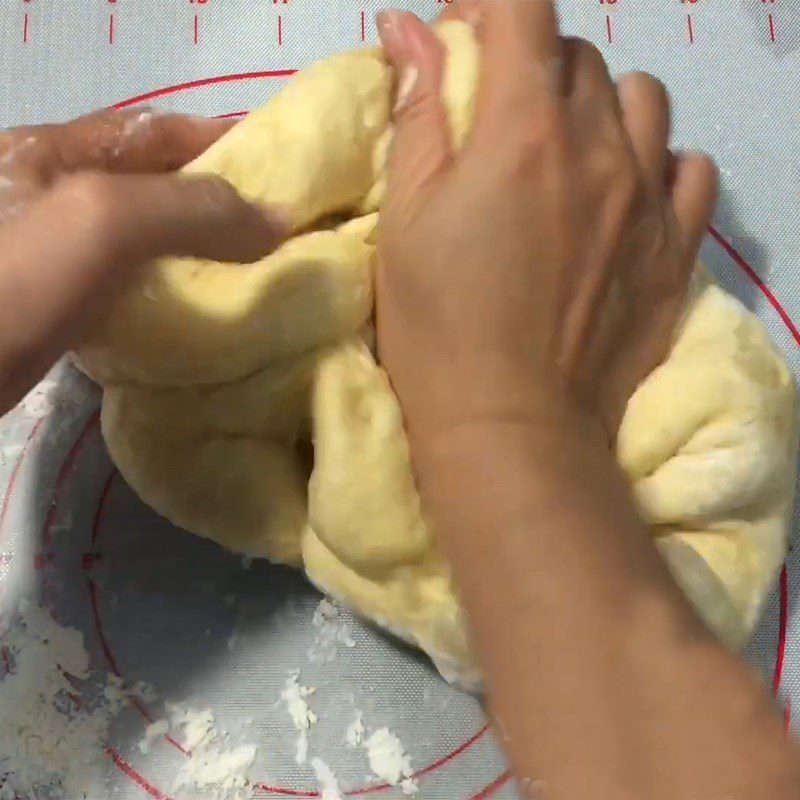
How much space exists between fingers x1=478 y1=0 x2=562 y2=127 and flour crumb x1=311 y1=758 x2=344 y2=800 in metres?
0.53

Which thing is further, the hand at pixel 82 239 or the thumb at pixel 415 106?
the thumb at pixel 415 106

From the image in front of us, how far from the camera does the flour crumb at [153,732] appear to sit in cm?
75

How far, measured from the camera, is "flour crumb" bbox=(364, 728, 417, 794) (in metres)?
0.75

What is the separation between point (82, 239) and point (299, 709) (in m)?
0.48

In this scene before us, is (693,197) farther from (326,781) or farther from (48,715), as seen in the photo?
(48,715)

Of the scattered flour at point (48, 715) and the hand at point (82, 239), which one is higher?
the hand at point (82, 239)

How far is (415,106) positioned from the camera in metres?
0.62

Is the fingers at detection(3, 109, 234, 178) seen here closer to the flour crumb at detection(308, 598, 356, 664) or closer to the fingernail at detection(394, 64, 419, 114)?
the fingernail at detection(394, 64, 419, 114)

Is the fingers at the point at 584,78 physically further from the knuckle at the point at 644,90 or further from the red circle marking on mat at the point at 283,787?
the red circle marking on mat at the point at 283,787

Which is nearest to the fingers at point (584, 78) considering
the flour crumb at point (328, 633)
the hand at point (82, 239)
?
the hand at point (82, 239)

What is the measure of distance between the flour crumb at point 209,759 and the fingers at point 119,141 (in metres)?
0.45

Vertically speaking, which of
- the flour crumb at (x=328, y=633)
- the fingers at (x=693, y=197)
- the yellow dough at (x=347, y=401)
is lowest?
the flour crumb at (x=328, y=633)

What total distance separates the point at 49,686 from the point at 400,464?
397mm

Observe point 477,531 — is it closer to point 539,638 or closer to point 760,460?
point 539,638
